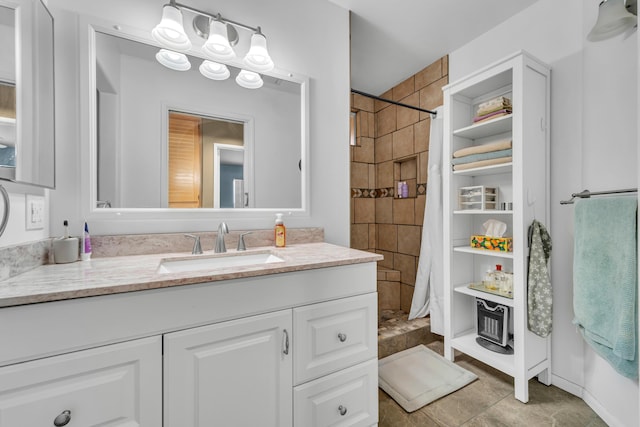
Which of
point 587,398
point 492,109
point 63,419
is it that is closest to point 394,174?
point 492,109

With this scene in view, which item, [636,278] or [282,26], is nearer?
[636,278]

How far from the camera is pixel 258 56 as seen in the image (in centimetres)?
151

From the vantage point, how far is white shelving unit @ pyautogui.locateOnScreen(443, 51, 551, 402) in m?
1.56

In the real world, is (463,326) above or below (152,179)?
below

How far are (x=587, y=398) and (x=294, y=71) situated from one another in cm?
261

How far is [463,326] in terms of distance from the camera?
6.75 feet

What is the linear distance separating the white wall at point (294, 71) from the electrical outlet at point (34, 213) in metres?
0.08

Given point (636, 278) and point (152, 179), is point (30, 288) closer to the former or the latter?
point (152, 179)

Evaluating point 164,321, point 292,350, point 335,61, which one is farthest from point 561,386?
point 335,61

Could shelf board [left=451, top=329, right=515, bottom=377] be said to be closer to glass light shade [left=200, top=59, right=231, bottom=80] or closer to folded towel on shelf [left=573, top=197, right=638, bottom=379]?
folded towel on shelf [left=573, top=197, right=638, bottom=379]

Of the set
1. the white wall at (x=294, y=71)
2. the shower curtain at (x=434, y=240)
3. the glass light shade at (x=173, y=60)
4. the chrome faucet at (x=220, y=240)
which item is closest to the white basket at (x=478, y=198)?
the shower curtain at (x=434, y=240)

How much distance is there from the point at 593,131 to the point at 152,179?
94.9 inches

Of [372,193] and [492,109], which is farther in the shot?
[372,193]

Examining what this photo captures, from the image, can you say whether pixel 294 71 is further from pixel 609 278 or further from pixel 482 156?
pixel 609 278
